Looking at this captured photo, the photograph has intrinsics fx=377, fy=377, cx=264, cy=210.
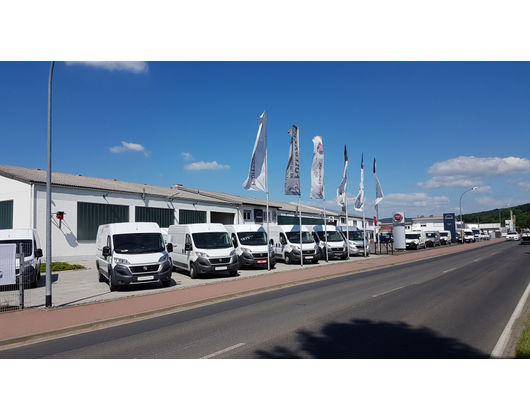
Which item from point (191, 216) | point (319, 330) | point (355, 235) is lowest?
point (319, 330)

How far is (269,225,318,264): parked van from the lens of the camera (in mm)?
22922

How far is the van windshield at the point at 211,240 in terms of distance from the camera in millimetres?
16984

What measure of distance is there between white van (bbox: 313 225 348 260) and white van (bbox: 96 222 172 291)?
13.3 m

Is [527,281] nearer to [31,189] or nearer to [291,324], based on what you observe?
[291,324]

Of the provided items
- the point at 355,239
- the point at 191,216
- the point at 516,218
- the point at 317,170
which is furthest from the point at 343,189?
the point at 516,218

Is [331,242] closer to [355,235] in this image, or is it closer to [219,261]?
[355,235]

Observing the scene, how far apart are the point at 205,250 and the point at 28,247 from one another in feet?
22.6

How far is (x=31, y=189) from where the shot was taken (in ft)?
69.4

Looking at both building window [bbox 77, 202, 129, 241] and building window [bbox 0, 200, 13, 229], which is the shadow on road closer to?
building window [bbox 77, 202, 129, 241]

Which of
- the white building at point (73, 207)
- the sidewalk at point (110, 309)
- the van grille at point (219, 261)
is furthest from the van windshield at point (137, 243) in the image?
the white building at point (73, 207)

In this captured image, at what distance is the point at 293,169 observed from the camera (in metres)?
21.2

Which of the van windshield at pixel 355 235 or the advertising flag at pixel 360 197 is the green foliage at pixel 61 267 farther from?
the advertising flag at pixel 360 197

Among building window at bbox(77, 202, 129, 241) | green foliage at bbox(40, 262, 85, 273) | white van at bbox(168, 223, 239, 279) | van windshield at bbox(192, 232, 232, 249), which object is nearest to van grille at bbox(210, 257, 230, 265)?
white van at bbox(168, 223, 239, 279)
